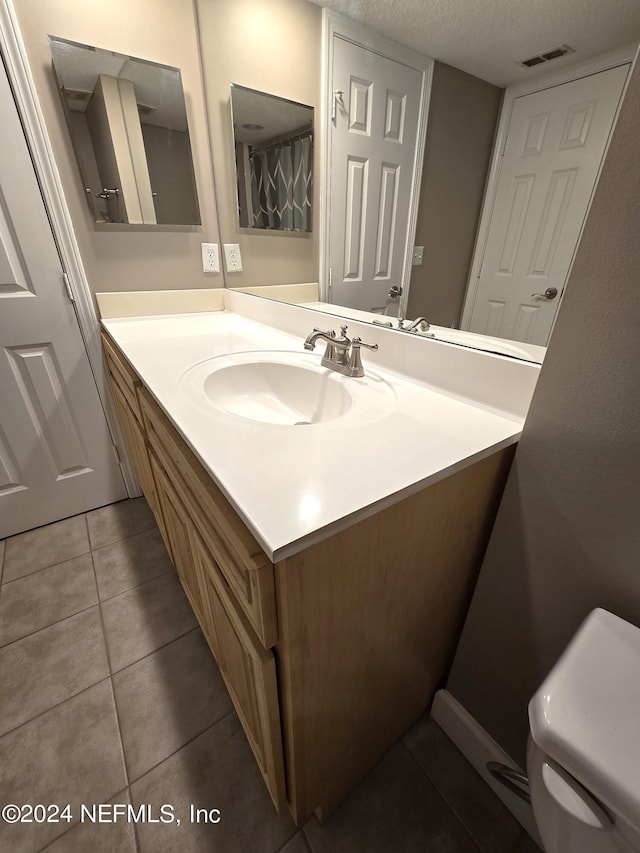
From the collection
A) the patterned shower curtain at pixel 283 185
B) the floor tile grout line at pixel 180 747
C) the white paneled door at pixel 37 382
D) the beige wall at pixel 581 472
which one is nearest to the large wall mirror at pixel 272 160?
the patterned shower curtain at pixel 283 185

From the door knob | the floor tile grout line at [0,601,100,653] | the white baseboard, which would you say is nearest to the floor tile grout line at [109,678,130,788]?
the floor tile grout line at [0,601,100,653]

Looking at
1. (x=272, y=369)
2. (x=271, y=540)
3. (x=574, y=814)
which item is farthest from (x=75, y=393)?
(x=574, y=814)

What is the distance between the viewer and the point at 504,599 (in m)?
0.73

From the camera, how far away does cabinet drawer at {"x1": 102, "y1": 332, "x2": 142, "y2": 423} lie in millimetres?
1071

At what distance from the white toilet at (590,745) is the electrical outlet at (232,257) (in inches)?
66.7

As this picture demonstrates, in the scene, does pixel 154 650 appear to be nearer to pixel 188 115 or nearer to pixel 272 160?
pixel 272 160

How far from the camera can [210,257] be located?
1592mm

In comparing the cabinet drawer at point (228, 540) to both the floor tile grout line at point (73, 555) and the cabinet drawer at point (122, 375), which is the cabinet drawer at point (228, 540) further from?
the floor tile grout line at point (73, 555)

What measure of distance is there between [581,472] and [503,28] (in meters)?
0.73

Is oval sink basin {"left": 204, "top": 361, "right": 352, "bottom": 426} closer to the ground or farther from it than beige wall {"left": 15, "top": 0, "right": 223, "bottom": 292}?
closer to the ground

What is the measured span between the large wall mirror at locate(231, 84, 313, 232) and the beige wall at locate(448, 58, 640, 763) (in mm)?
960

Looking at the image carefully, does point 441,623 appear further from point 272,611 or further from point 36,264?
point 36,264

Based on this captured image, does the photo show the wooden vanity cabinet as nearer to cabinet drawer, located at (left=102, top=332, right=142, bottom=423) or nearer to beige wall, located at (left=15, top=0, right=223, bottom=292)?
cabinet drawer, located at (left=102, top=332, right=142, bottom=423)

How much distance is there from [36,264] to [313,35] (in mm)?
1168
